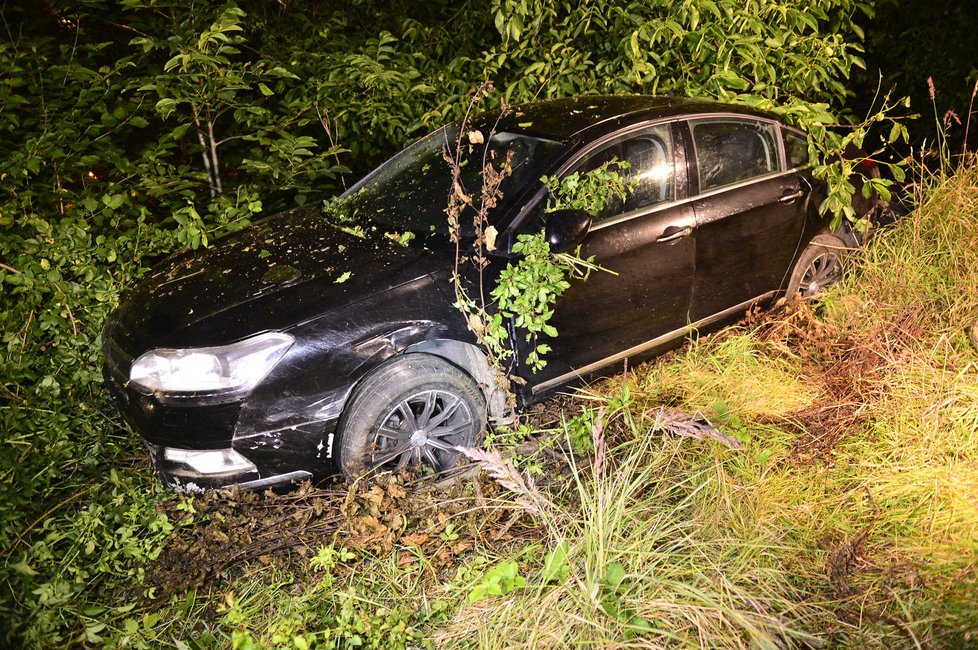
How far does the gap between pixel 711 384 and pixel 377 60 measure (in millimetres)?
3339

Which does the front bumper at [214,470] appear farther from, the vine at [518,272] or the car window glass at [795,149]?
the car window glass at [795,149]

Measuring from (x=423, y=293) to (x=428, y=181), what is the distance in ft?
2.73

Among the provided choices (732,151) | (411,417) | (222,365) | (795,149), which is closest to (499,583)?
(411,417)

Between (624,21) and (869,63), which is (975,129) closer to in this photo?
(869,63)

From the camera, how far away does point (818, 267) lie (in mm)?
4328

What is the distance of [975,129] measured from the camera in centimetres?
697

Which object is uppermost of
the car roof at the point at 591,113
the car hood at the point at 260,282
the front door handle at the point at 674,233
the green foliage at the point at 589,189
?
the car roof at the point at 591,113

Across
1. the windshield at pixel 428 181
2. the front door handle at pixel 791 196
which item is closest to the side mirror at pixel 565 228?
the windshield at pixel 428 181

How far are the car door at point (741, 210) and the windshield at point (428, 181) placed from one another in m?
0.91

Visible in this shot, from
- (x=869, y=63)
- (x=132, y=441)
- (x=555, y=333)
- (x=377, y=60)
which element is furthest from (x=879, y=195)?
(x=869, y=63)

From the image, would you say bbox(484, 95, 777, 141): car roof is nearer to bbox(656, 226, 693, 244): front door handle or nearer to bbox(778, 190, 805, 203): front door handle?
bbox(778, 190, 805, 203): front door handle

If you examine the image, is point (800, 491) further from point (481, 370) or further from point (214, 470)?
point (214, 470)

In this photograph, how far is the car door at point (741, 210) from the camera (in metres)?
3.66

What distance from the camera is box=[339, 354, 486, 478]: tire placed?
9.37ft
